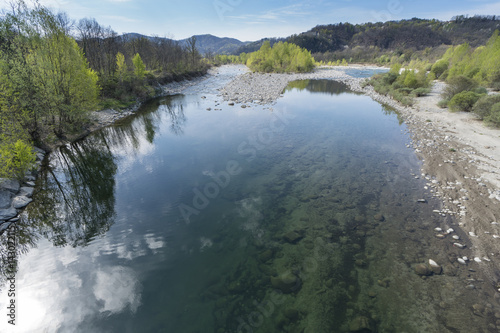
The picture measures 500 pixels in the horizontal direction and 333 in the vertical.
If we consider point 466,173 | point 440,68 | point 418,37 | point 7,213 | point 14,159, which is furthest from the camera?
point 418,37

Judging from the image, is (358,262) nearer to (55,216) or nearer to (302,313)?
(302,313)

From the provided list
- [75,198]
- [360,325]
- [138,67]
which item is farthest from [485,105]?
[138,67]

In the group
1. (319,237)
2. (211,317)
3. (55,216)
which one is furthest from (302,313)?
(55,216)

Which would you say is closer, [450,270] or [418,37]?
[450,270]

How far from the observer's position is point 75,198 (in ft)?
38.3

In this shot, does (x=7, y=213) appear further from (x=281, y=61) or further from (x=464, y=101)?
(x=281, y=61)

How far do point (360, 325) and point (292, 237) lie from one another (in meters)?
3.57

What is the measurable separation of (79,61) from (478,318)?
92.8 ft

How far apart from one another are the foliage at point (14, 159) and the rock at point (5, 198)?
3.15 feet

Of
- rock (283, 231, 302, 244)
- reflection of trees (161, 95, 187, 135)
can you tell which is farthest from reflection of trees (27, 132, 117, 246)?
rock (283, 231, 302, 244)

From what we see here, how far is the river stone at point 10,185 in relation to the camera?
10.8 m

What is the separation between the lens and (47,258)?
26.2 ft

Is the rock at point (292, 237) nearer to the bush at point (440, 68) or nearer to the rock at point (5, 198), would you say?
the rock at point (5, 198)

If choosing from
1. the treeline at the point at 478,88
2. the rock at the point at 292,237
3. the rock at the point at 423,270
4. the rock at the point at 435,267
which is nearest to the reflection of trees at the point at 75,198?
the rock at the point at 292,237
